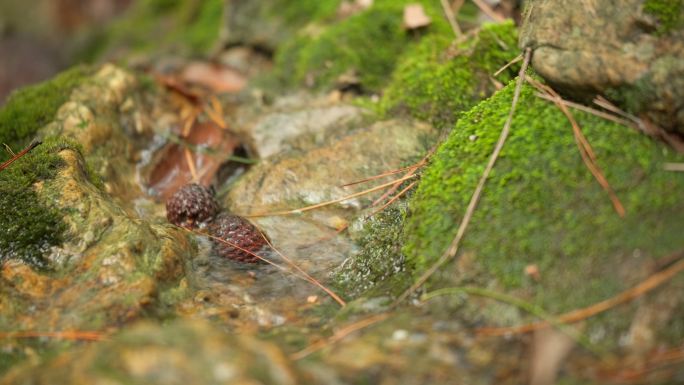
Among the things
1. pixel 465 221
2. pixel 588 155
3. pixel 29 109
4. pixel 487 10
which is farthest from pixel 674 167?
pixel 29 109

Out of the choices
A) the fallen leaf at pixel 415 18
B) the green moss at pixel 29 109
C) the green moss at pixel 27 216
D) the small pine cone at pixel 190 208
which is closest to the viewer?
the green moss at pixel 27 216

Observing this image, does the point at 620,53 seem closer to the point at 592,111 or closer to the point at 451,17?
the point at 592,111

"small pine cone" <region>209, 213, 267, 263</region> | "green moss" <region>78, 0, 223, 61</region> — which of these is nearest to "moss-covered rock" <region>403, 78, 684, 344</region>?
"small pine cone" <region>209, 213, 267, 263</region>

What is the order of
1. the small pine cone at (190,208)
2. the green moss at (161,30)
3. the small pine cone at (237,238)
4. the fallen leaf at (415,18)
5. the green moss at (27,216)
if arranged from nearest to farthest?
the green moss at (27,216)
the small pine cone at (237,238)
the small pine cone at (190,208)
the fallen leaf at (415,18)
the green moss at (161,30)

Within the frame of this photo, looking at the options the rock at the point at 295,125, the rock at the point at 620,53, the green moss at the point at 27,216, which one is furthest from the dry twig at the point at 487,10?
the green moss at the point at 27,216

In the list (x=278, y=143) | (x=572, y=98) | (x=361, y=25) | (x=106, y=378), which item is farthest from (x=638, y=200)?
(x=361, y=25)

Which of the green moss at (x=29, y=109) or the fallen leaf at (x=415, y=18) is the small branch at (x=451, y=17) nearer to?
the fallen leaf at (x=415, y=18)
